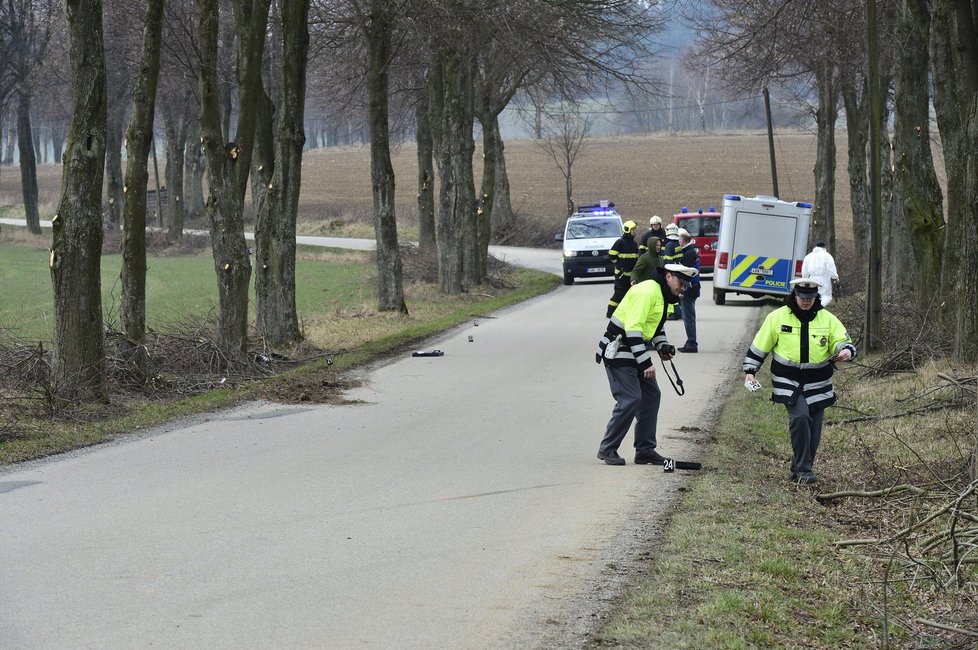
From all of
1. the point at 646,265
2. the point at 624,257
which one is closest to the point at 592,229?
the point at 624,257

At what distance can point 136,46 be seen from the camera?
1483 inches

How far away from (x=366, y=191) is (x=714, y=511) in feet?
268

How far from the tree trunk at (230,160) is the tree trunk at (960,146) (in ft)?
29.6

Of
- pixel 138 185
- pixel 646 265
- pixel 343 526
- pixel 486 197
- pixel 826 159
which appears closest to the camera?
pixel 343 526

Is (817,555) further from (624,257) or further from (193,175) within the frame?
(193,175)

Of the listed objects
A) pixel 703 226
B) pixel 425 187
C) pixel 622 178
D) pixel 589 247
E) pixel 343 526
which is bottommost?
pixel 343 526

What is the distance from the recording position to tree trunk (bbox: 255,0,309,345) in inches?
773

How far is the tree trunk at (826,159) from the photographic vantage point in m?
32.9

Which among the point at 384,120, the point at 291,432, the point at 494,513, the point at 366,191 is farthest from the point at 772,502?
the point at 366,191

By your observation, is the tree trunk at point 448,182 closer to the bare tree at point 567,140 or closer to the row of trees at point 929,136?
the row of trees at point 929,136

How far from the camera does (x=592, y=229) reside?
122 ft

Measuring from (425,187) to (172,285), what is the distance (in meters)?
7.97

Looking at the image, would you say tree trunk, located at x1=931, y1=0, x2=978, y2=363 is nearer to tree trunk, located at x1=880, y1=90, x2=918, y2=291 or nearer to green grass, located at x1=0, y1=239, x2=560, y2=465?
tree trunk, located at x1=880, y1=90, x2=918, y2=291

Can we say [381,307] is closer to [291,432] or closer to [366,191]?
[291,432]
